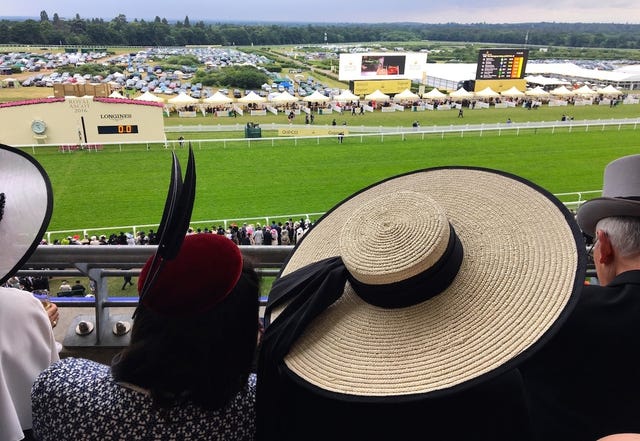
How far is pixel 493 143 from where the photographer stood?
11938 mm

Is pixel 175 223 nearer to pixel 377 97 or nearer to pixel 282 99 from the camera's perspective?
pixel 282 99

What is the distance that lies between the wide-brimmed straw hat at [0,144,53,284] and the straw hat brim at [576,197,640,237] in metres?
0.80

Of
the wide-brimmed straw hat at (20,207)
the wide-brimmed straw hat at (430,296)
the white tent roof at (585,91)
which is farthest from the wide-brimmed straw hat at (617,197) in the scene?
the white tent roof at (585,91)

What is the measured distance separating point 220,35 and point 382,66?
2768cm

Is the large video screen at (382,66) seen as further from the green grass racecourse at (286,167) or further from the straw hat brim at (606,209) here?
the straw hat brim at (606,209)

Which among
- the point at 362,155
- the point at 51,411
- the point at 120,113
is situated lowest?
the point at 362,155

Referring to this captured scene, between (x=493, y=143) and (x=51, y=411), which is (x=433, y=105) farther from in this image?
(x=51, y=411)

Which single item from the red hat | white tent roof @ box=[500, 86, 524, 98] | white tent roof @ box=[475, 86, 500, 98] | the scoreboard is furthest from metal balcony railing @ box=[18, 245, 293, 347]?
the scoreboard

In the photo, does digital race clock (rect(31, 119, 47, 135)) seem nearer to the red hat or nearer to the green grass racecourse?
the green grass racecourse

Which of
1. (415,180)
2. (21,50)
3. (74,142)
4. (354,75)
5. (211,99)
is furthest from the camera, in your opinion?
(21,50)

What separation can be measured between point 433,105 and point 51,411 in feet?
57.4

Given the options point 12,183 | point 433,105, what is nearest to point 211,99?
point 433,105

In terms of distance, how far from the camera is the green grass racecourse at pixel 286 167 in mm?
7793

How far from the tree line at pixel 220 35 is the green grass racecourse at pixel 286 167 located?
15.9 meters
